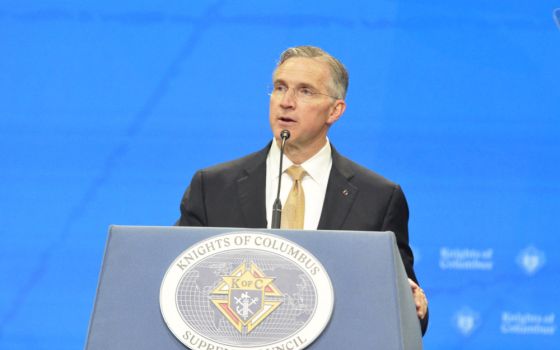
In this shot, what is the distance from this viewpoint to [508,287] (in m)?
2.97

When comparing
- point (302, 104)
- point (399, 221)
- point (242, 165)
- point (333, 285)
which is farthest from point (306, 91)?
point (333, 285)

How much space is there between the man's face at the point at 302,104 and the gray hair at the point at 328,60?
0.05 ft

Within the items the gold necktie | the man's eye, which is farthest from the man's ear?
the gold necktie

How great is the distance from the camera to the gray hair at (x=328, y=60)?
236 cm

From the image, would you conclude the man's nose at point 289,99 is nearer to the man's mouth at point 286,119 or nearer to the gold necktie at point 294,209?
the man's mouth at point 286,119

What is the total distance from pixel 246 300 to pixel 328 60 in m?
1.17

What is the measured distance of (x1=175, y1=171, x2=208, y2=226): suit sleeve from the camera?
2.25 meters

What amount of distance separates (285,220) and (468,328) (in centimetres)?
107

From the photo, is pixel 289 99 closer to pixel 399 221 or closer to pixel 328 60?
pixel 328 60

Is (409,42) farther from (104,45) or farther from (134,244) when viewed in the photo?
(134,244)

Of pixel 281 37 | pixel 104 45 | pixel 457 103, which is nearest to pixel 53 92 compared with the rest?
pixel 104 45

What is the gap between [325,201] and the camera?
2.22 metres

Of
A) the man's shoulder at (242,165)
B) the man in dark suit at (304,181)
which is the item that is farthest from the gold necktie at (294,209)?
the man's shoulder at (242,165)

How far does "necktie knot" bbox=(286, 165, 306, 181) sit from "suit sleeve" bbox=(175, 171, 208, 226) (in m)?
0.24
